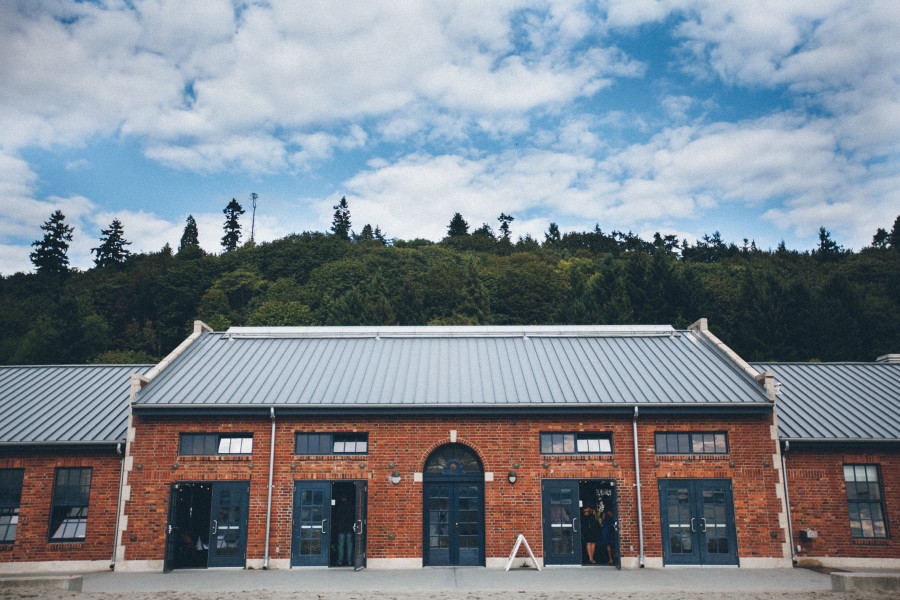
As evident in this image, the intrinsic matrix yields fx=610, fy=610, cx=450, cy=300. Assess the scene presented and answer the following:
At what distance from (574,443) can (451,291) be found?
143ft

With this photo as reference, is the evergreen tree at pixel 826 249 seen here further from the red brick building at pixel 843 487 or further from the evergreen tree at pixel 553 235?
the red brick building at pixel 843 487

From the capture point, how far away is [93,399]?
1912cm

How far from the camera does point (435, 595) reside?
41.9 ft

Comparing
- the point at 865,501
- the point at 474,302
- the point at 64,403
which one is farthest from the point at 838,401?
the point at 474,302

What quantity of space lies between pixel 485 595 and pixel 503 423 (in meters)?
5.09

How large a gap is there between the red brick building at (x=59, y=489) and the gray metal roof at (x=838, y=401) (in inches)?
744

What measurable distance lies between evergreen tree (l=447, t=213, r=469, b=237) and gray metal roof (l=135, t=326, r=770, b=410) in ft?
278

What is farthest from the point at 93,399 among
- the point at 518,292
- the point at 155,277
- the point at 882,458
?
the point at 155,277

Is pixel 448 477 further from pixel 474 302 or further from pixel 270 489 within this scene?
pixel 474 302

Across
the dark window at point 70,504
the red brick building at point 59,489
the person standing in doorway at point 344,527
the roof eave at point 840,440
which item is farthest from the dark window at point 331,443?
the roof eave at point 840,440

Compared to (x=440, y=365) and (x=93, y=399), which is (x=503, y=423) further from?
(x=93, y=399)

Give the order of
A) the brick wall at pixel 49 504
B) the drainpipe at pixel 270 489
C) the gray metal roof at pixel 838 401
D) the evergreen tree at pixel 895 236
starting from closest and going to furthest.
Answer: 1. the drainpipe at pixel 270 489
2. the brick wall at pixel 49 504
3. the gray metal roof at pixel 838 401
4. the evergreen tree at pixel 895 236

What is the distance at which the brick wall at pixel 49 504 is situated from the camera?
652 inches

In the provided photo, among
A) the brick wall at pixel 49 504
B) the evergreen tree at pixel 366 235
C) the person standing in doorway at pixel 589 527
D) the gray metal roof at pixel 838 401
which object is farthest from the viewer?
the evergreen tree at pixel 366 235
